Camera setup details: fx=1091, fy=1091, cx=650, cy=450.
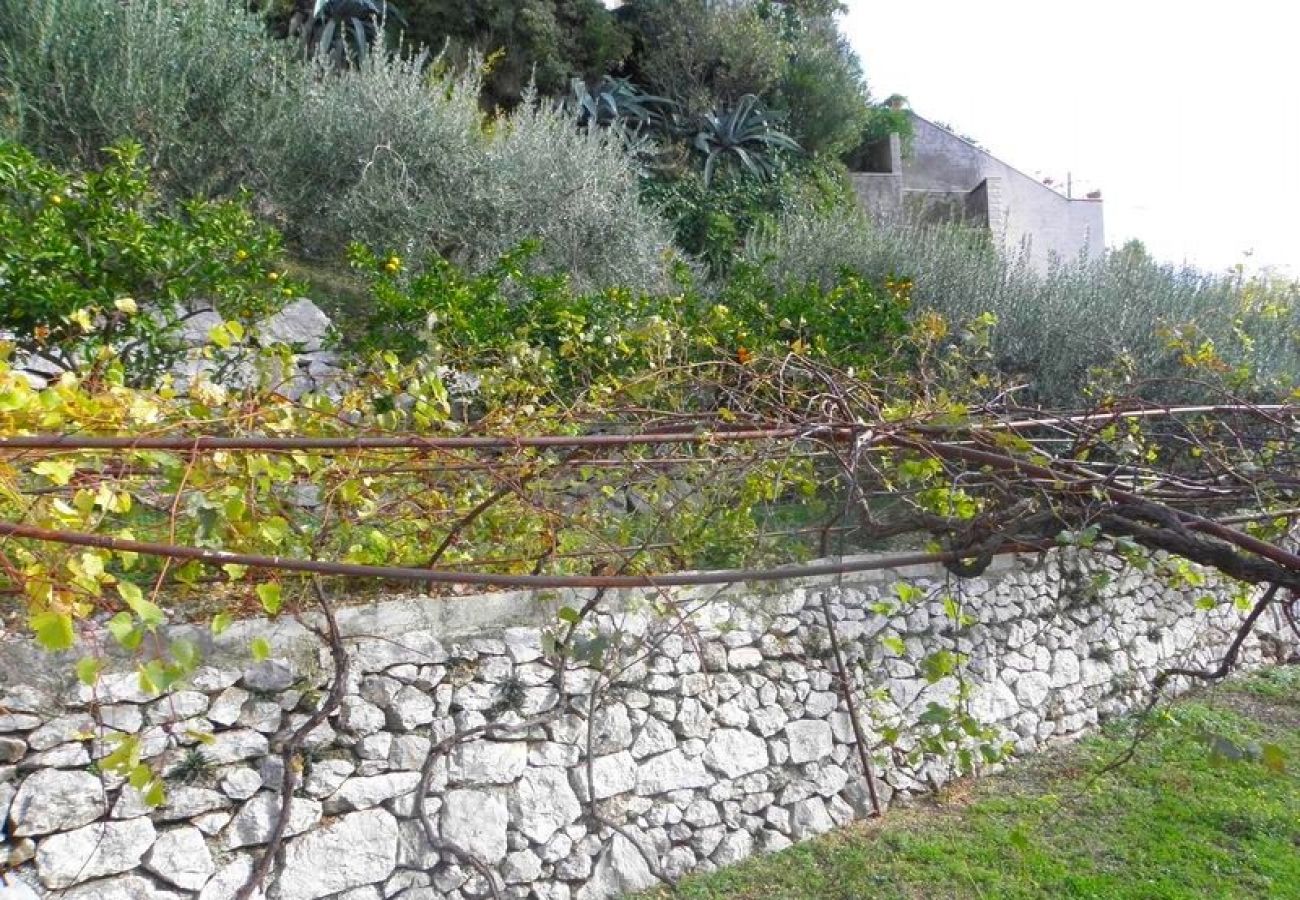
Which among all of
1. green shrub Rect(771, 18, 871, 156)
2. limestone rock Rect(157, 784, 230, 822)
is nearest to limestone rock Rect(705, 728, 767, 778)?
limestone rock Rect(157, 784, 230, 822)

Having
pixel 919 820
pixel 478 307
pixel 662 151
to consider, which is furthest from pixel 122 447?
pixel 662 151

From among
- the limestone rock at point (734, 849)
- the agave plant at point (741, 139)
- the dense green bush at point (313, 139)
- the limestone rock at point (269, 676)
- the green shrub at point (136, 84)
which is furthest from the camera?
the agave plant at point (741, 139)

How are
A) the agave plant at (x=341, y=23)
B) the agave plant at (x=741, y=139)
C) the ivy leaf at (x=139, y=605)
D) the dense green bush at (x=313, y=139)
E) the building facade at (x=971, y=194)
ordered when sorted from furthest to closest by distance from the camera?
the building facade at (x=971, y=194) → the agave plant at (x=741, y=139) → the agave plant at (x=341, y=23) → the dense green bush at (x=313, y=139) → the ivy leaf at (x=139, y=605)

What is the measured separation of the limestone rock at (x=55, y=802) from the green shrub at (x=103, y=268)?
218cm

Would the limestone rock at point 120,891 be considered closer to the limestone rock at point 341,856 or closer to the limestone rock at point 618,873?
the limestone rock at point 341,856

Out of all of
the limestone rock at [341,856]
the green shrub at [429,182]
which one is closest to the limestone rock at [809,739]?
the limestone rock at [341,856]

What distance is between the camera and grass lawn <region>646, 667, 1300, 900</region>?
4445 mm

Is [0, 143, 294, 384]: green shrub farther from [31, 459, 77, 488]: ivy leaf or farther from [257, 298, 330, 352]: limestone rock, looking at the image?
[31, 459, 77, 488]: ivy leaf

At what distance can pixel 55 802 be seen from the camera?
315 cm

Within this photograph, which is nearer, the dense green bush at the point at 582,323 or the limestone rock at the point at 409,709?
the limestone rock at the point at 409,709

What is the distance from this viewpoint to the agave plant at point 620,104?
13.9 m

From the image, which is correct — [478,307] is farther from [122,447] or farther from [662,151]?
[662,151]

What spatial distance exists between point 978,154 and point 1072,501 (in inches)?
704

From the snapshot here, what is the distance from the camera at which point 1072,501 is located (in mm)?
3764
